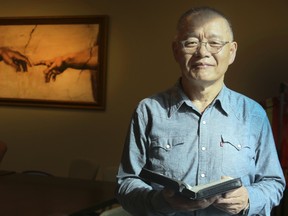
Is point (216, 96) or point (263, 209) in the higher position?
point (216, 96)

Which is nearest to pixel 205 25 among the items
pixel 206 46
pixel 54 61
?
pixel 206 46

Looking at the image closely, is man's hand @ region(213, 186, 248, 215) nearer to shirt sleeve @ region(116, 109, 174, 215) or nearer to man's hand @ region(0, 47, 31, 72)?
shirt sleeve @ region(116, 109, 174, 215)

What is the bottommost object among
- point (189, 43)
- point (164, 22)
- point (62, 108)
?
point (62, 108)

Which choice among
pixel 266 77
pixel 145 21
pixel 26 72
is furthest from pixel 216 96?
pixel 26 72

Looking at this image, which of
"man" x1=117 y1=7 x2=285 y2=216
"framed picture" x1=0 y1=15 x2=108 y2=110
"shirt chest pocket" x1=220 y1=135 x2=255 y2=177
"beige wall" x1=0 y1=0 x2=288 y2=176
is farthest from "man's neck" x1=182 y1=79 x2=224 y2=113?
"framed picture" x1=0 y1=15 x2=108 y2=110

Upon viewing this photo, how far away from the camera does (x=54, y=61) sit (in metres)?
4.05

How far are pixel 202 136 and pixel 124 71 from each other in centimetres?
284

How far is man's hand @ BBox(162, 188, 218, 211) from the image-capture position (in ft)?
3.12

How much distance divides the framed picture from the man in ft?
9.24

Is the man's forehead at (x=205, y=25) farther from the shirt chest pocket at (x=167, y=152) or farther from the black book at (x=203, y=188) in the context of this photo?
the black book at (x=203, y=188)

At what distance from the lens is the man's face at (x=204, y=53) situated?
3.51 ft

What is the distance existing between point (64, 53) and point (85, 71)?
29 centimetres

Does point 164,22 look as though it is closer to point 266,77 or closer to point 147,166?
point 266,77

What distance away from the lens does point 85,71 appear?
396 centimetres
